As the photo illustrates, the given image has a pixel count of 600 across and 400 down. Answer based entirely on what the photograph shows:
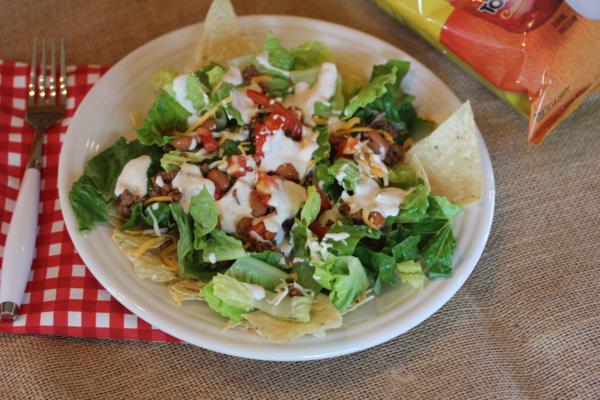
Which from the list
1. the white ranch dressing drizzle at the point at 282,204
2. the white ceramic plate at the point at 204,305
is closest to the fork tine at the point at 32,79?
the white ceramic plate at the point at 204,305

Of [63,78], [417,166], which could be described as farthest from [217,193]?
[63,78]

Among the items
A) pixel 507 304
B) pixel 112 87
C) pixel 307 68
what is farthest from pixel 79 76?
pixel 507 304

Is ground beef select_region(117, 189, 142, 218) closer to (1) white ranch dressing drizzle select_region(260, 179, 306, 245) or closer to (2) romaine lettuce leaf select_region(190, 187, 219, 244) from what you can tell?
(2) romaine lettuce leaf select_region(190, 187, 219, 244)

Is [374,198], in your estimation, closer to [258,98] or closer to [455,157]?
[455,157]

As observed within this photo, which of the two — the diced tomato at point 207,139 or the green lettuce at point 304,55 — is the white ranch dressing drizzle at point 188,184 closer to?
the diced tomato at point 207,139

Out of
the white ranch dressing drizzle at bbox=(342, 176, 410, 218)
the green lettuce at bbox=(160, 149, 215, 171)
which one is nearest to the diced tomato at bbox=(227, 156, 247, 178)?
the green lettuce at bbox=(160, 149, 215, 171)
